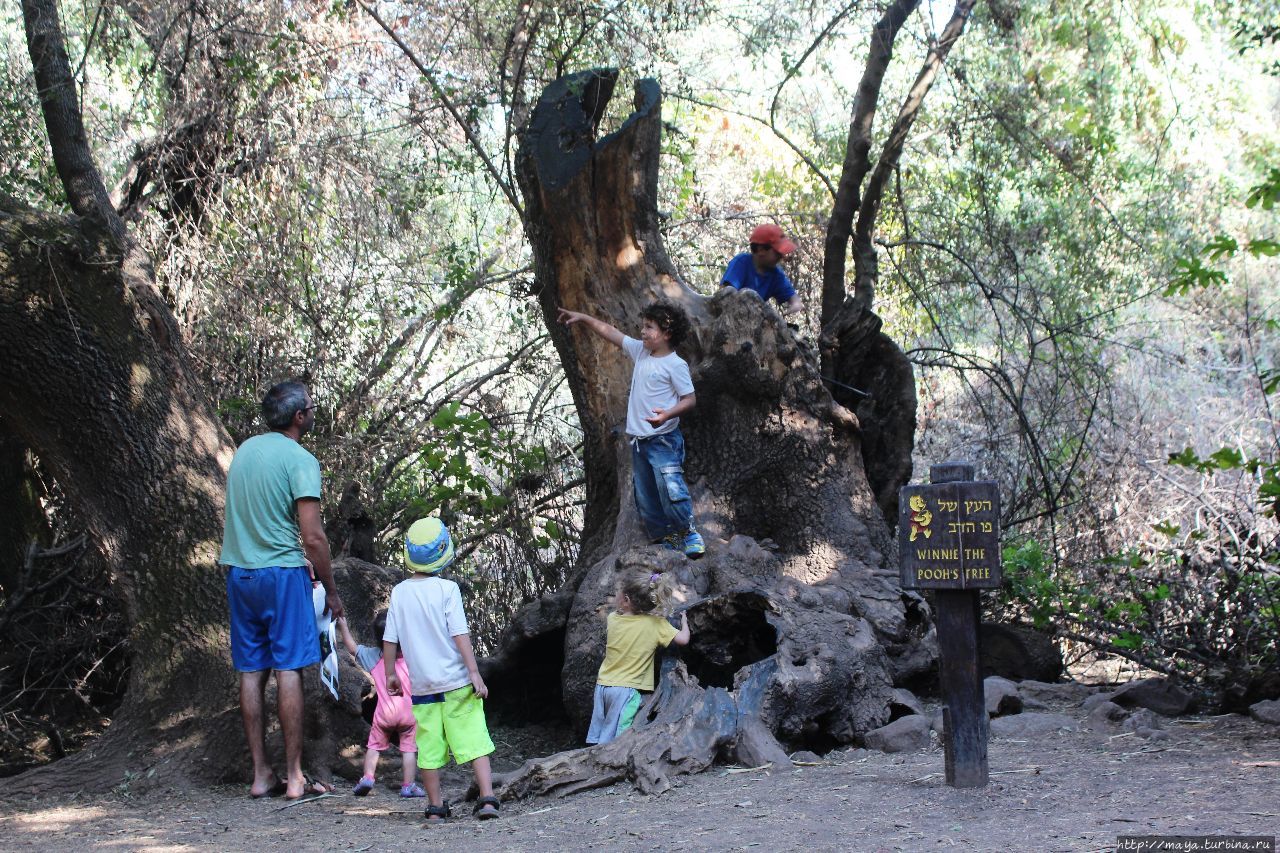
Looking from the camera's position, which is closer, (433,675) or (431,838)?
(431,838)

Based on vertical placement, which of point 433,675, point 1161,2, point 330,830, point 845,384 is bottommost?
point 330,830

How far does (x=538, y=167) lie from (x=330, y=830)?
4315 mm

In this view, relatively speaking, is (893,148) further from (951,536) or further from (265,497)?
(265,497)

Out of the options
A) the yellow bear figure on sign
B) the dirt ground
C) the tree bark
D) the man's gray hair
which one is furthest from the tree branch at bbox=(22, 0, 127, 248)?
the tree bark

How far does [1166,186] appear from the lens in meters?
11.2

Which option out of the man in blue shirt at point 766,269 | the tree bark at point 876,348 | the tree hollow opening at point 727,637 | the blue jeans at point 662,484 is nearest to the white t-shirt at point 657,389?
the blue jeans at point 662,484

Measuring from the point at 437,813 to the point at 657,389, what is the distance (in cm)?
291

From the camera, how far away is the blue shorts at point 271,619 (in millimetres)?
5750

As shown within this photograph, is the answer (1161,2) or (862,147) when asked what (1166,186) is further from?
(862,147)

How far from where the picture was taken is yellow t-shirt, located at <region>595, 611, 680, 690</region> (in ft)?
20.4

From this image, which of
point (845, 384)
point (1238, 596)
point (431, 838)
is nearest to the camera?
point (431, 838)

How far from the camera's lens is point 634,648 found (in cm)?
623

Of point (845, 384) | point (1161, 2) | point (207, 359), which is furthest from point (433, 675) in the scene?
point (1161, 2)

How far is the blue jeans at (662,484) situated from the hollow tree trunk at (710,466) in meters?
0.20
